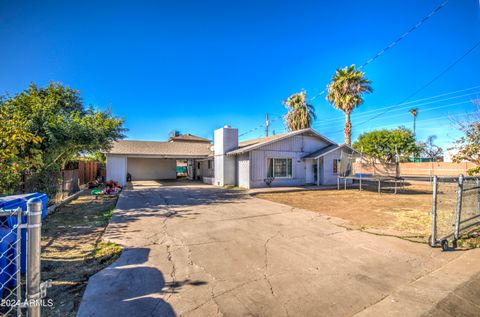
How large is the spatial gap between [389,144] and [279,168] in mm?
26623

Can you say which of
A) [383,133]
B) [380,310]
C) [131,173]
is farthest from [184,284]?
[383,133]

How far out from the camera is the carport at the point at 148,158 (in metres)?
19.5

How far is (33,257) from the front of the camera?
1.67 meters

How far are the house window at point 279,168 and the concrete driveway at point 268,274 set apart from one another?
1102cm

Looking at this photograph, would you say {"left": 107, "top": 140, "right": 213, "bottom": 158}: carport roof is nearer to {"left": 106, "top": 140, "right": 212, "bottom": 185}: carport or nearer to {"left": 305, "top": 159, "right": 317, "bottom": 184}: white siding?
{"left": 106, "top": 140, "right": 212, "bottom": 185}: carport

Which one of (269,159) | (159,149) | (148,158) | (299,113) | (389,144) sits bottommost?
(269,159)

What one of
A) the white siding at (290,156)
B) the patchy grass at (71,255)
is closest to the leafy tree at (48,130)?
the patchy grass at (71,255)

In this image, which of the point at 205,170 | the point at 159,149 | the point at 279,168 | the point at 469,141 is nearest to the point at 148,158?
the point at 159,149

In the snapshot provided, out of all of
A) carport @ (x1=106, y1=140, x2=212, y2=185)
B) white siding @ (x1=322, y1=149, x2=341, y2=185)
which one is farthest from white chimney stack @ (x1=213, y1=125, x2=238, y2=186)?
white siding @ (x1=322, y1=149, x2=341, y2=185)

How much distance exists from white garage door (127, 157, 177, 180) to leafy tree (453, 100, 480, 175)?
25.2 metres

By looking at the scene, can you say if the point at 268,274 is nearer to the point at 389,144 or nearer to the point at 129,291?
the point at 129,291

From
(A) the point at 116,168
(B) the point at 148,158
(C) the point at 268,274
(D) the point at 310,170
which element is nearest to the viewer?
(C) the point at 268,274

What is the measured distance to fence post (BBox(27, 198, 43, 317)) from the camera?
1.62 meters

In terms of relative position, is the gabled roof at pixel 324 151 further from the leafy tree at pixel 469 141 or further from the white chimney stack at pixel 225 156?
the leafy tree at pixel 469 141
